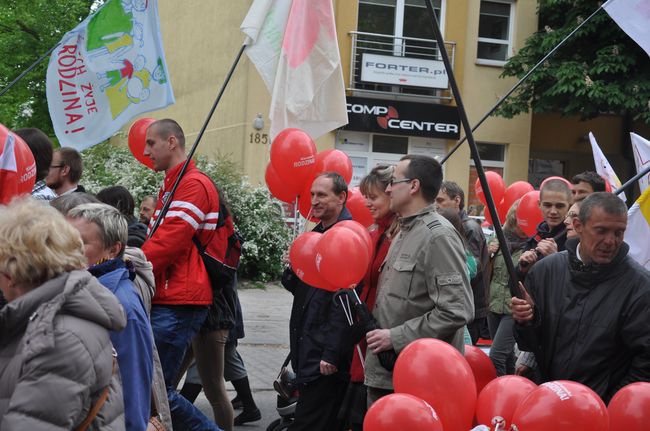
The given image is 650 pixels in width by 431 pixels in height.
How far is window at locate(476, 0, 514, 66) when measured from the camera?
2492cm

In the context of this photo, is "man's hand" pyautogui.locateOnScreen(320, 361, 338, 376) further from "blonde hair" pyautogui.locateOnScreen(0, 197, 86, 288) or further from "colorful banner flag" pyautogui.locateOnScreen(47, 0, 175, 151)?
"colorful banner flag" pyautogui.locateOnScreen(47, 0, 175, 151)

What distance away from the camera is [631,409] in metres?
3.63

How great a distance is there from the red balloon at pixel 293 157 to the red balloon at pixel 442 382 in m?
3.25

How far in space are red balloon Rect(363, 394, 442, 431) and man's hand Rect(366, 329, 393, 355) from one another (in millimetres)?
726

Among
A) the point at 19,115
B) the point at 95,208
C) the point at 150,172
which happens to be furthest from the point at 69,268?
the point at 19,115

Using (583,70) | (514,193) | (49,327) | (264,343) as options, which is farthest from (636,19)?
(583,70)

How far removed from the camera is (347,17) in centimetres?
2338

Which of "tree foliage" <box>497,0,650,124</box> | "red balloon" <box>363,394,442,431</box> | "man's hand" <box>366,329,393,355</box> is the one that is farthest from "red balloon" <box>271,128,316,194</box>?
"tree foliage" <box>497,0,650,124</box>

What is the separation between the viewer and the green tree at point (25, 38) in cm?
2889

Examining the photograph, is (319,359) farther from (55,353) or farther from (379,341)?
(55,353)

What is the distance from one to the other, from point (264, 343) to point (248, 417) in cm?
392

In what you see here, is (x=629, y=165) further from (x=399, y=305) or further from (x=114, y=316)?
(x=114, y=316)

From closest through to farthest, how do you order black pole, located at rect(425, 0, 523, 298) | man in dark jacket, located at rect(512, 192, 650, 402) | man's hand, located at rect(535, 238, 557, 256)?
1. man in dark jacket, located at rect(512, 192, 650, 402)
2. black pole, located at rect(425, 0, 523, 298)
3. man's hand, located at rect(535, 238, 557, 256)

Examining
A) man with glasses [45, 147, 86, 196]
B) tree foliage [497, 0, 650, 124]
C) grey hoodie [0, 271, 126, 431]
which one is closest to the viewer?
grey hoodie [0, 271, 126, 431]
